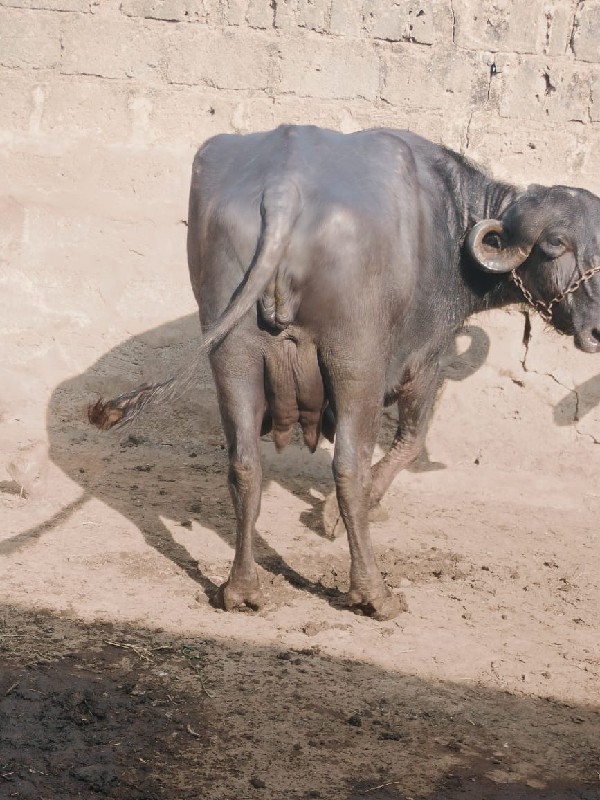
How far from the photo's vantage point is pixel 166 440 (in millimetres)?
6512

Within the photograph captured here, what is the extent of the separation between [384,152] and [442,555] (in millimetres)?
2075

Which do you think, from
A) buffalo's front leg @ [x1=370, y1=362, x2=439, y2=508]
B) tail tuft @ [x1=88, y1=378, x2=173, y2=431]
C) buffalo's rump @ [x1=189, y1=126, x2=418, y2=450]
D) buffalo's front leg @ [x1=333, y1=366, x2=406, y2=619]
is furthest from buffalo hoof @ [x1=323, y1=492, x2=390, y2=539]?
tail tuft @ [x1=88, y1=378, x2=173, y2=431]

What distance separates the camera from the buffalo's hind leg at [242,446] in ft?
14.1

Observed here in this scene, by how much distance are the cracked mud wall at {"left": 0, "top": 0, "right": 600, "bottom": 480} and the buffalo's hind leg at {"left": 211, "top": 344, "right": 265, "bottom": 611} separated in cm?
212

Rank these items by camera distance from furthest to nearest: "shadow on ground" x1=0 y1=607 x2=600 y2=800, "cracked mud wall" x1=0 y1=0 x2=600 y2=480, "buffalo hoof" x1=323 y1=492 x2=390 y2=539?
"cracked mud wall" x1=0 y1=0 x2=600 y2=480
"buffalo hoof" x1=323 y1=492 x2=390 y2=539
"shadow on ground" x1=0 y1=607 x2=600 y2=800

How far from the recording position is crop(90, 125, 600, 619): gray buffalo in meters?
4.14

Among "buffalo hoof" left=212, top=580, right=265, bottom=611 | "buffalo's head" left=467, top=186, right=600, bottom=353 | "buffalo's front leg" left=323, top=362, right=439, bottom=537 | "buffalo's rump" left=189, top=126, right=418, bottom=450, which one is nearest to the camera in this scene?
"buffalo's rump" left=189, top=126, right=418, bottom=450

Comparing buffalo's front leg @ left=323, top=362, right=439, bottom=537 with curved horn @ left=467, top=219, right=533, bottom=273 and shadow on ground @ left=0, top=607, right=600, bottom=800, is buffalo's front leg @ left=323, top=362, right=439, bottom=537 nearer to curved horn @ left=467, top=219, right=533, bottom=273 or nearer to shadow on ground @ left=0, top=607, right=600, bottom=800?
curved horn @ left=467, top=219, right=533, bottom=273

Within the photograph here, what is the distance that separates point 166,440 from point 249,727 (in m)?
3.13

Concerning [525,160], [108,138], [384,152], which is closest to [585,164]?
[525,160]

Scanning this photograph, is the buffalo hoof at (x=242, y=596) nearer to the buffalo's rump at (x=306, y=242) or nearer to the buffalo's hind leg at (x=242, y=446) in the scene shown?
the buffalo's hind leg at (x=242, y=446)

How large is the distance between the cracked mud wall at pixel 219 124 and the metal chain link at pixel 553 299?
1.39 m

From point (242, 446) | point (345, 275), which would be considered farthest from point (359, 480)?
point (345, 275)

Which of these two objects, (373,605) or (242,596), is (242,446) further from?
(373,605)
